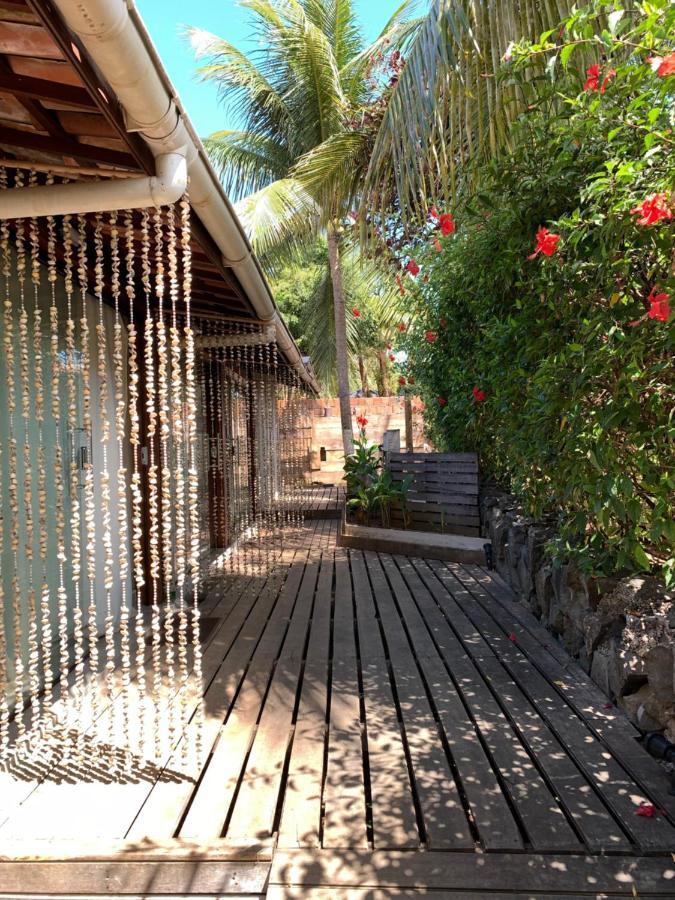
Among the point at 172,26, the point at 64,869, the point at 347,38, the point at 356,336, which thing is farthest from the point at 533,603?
the point at 356,336

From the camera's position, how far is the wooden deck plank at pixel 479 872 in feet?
5.28

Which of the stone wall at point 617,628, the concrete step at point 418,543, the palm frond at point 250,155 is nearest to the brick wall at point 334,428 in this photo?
the palm frond at point 250,155

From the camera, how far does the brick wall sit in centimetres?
1379

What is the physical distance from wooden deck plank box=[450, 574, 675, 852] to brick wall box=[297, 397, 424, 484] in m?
10.3

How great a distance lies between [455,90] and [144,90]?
6.53 ft

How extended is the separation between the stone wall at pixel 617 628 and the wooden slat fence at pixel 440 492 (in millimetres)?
2223

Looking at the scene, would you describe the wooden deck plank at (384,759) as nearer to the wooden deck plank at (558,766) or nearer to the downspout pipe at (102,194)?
the wooden deck plank at (558,766)

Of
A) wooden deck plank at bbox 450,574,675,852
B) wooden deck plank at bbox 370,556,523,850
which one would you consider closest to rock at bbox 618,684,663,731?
wooden deck plank at bbox 450,574,675,852

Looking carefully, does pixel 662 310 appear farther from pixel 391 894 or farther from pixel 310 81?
pixel 310 81

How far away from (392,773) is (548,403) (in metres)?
1.49

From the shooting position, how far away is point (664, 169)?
5.90ft

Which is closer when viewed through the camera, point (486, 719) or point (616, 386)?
point (616, 386)

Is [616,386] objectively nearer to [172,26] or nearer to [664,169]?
[664,169]

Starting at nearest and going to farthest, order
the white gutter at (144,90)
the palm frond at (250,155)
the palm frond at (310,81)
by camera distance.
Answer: the white gutter at (144,90) → the palm frond at (310,81) → the palm frond at (250,155)
